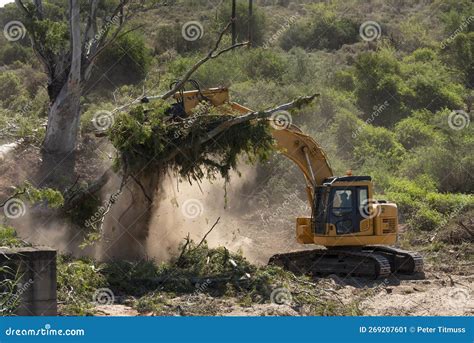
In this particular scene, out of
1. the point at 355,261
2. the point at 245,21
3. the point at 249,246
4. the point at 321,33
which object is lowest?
the point at 355,261

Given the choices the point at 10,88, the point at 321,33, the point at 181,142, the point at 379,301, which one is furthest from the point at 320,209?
the point at 321,33

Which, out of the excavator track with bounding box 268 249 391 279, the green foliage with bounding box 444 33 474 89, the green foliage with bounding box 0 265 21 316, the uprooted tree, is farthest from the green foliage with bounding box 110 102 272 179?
the green foliage with bounding box 444 33 474 89

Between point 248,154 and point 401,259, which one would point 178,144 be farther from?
point 401,259

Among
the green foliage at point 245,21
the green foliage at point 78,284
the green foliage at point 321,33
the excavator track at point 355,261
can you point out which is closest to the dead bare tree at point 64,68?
the excavator track at point 355,261

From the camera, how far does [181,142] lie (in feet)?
56.4

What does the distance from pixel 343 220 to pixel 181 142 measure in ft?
13.8

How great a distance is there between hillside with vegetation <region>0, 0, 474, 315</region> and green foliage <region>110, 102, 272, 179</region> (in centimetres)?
3

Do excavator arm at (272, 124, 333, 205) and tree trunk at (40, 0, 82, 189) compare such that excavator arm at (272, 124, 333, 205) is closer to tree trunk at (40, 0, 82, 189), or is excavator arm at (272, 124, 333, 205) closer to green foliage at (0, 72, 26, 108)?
tree trunk at (40, 0, 82, 189)

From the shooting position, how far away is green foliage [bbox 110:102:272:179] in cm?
1686

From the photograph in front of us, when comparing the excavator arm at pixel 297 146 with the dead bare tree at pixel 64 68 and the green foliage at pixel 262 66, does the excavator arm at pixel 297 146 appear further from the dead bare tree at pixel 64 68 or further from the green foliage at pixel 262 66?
the green foliage at pixel 262 66

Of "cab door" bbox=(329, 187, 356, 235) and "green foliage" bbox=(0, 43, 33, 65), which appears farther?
"green foliage" bbox=(0, 43, 33, 65)

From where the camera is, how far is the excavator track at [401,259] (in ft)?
61.4

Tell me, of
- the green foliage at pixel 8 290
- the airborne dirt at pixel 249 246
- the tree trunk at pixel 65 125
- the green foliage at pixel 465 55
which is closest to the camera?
the green foliage at pixel 8 290

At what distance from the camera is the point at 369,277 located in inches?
734
